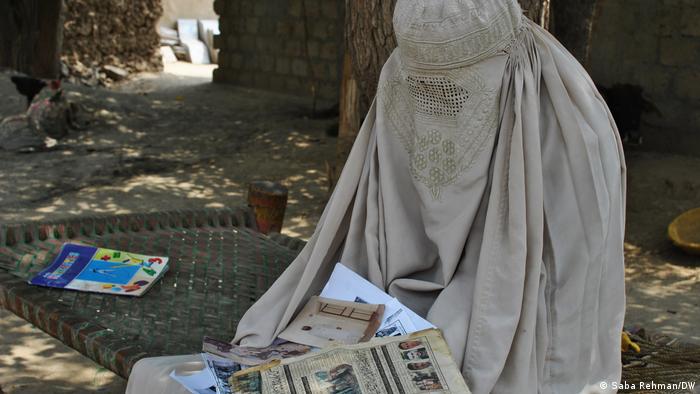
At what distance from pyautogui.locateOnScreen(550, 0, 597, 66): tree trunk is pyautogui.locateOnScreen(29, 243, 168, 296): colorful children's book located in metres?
2.81

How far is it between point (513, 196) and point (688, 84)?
551 centimetres

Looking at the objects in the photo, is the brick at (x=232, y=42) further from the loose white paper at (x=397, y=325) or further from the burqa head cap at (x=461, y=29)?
the loose white paper at (x=397, y=325)

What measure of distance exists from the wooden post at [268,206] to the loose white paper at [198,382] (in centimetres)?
181

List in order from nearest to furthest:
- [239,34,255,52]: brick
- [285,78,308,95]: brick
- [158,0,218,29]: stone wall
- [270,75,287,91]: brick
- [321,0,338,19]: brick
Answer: [321,0,338,19]: brick < [285,78,308,95]: brick < [270,75,287,91]: brick < [239,34,255,52]: brick < [158,0,218,29]: stone wall

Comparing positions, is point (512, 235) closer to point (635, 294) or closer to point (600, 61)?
point (635, 294)

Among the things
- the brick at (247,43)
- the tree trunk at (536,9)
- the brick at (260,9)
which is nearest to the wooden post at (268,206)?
the tree trunk at (536,9)

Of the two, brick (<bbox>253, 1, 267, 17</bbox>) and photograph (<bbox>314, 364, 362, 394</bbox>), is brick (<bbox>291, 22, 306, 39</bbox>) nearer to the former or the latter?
brick (<bbox>253, 1, 267, 17</bbox>)

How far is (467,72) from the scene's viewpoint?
2.43m

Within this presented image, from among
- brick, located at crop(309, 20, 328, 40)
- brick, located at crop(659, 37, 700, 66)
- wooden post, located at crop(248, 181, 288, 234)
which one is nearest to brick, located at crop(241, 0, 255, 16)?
brick, located at crop(309, 20, 328, 40)

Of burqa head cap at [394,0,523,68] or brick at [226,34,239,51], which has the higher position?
burqa head cap at [394,0,523,68]

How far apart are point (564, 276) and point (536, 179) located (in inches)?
11.4

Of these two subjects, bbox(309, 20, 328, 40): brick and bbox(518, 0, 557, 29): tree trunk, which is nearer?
bbox(518, 0, 557, 29): tree trunk

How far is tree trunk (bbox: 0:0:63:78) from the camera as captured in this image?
10188mm

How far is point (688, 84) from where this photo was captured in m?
7.20
